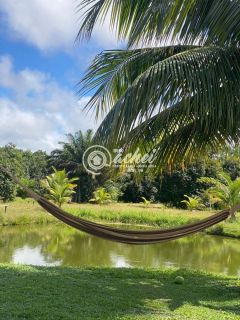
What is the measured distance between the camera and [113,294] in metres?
3.98

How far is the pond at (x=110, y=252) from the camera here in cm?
747

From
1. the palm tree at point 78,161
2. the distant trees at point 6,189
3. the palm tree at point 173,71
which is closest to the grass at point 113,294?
the palm tree at point 173,71

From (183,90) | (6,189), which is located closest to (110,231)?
(183,90)

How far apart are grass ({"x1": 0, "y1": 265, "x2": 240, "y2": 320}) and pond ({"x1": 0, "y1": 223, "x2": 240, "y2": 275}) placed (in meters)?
1.83

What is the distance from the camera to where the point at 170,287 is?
4.71 metres

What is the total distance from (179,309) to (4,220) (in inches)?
376

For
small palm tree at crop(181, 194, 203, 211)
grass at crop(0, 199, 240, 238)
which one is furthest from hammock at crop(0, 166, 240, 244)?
small palm tree at crop(181, 194, 203, 211)

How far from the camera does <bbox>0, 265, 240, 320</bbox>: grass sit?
315cm

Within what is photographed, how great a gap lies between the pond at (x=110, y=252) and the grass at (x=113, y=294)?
183 cm

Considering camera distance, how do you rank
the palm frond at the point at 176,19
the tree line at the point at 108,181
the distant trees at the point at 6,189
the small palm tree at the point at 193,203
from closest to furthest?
the palm frond at the point at 176,19 → the small palm tree at the point at 193,203 → the distant trees at the point at 6,189 → the tree line at the point at 108,181

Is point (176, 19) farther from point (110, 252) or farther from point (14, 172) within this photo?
point (14, 172)

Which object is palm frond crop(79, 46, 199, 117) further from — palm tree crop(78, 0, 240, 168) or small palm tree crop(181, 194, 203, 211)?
small palm tree crop(181, 194, 203, 211)

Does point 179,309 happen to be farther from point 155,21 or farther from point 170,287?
point 155,21

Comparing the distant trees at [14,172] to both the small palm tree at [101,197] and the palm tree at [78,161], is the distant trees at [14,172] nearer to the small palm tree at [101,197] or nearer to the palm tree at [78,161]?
the palm tree at [78,161]
